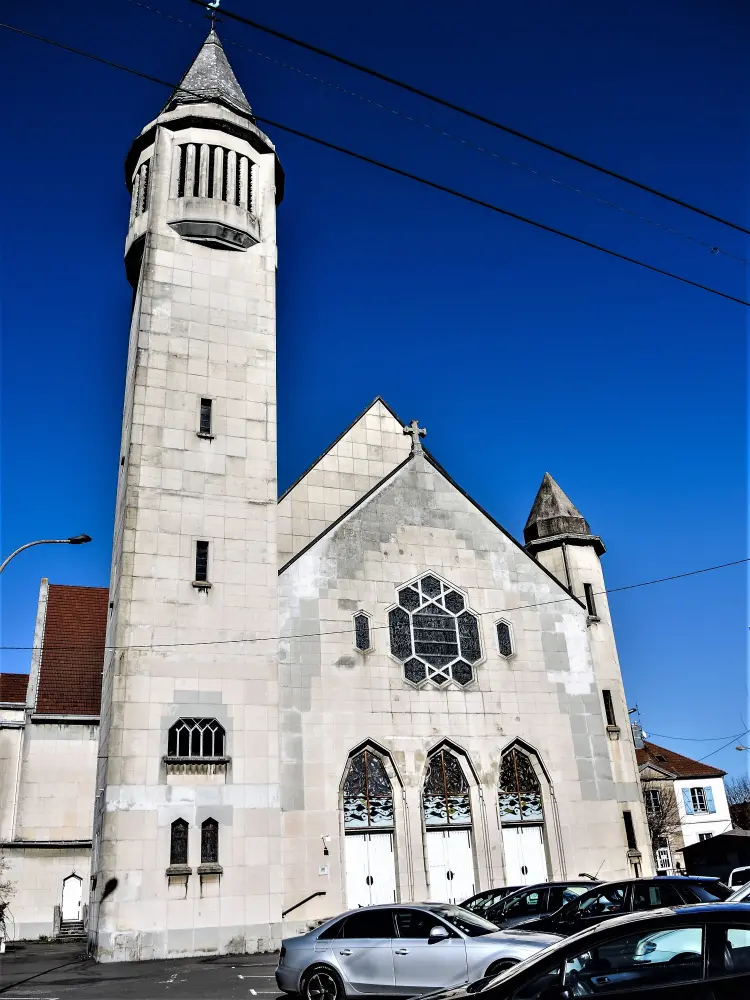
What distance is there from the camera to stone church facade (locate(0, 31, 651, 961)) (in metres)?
20.1

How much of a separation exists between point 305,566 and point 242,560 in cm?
218

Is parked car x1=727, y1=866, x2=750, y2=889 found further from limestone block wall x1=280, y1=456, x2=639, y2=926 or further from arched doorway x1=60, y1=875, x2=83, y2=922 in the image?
arched doorway x1=60, y1=875, x2=83, y2=922

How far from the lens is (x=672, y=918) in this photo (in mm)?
5930

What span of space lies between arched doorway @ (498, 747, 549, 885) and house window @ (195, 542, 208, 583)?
10715mm

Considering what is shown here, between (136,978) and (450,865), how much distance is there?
9958mm

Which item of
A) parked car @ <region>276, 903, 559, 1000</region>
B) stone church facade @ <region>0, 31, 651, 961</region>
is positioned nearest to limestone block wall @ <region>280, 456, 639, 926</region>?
stone church facade @ <region>0, 31, 651, 961</region>

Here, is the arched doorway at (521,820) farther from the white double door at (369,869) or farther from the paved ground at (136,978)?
the paved ground at (136,978)

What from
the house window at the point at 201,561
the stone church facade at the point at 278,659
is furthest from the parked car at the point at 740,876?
the house window at the point at 201,561

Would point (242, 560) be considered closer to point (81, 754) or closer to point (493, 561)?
point (493, 561)

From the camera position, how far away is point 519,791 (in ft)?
79.8

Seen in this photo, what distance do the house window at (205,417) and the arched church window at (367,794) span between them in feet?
35.4

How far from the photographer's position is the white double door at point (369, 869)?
21.6 meters

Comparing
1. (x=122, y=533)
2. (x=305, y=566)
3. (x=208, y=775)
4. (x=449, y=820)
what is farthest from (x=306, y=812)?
(x=122, y=533)

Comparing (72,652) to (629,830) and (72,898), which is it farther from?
(629,830)
